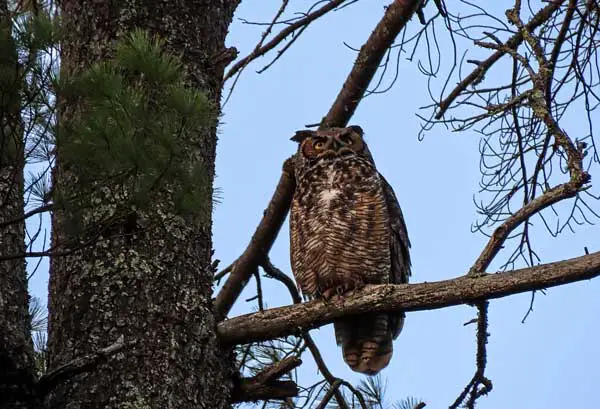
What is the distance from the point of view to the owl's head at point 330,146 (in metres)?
4.29

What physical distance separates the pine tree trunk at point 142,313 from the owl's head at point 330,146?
1.34 metres

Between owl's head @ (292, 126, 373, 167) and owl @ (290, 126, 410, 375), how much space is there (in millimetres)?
76

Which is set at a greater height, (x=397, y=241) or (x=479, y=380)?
(x=397, y=241)

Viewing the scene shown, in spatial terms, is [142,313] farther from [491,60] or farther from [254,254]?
[491,60]

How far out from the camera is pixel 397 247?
13.7 feet

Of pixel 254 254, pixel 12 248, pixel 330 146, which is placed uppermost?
pixel 330 146

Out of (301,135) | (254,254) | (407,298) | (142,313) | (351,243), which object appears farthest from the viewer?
(301,135)

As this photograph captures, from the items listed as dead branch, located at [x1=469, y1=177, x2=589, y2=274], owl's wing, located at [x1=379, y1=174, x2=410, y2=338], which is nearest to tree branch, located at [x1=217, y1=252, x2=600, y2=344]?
dead branch, located at [x1=469, y1=177, x2=589, y2=274]

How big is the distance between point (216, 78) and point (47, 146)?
43.9 inches

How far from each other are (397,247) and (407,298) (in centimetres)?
137

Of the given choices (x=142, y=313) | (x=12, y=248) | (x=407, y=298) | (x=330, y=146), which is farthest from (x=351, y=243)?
(x=12, y=248)

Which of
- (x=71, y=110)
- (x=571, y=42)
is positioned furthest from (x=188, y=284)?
(x=571, y=42)

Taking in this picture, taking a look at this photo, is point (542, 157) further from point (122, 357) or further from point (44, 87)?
point (44, 87)

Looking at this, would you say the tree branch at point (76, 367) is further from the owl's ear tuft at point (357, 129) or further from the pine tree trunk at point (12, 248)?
the owl's ear tuft at point (357, 129)
